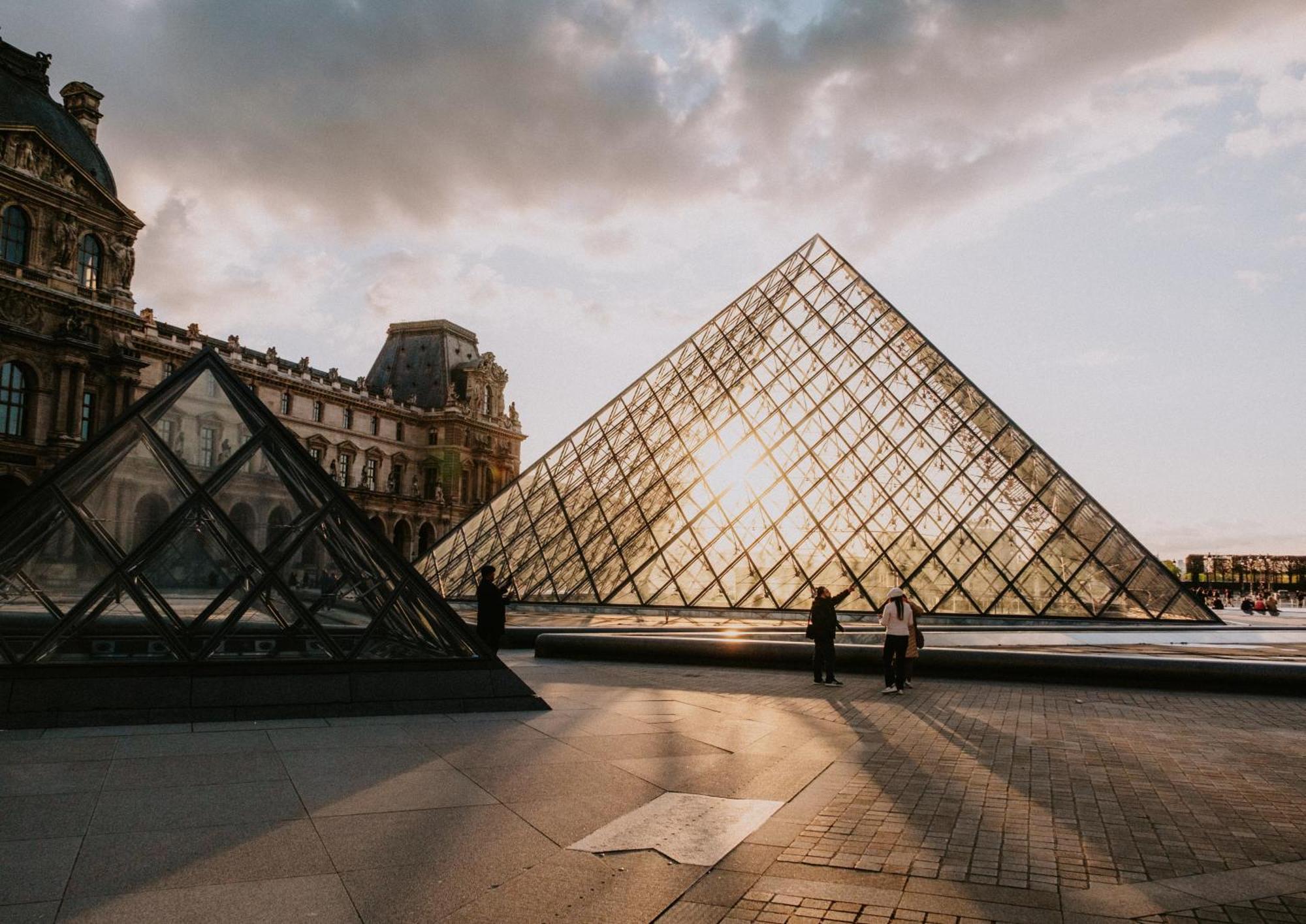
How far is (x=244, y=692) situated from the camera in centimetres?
698

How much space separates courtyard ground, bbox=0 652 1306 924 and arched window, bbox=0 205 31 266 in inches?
1564

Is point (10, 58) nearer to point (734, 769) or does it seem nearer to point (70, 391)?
point (70, 391)

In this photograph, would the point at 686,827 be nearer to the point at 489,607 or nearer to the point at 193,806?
the point at 193,806

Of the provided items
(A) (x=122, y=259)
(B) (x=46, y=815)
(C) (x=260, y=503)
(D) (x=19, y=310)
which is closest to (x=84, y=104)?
(A) (x=122, y=259)

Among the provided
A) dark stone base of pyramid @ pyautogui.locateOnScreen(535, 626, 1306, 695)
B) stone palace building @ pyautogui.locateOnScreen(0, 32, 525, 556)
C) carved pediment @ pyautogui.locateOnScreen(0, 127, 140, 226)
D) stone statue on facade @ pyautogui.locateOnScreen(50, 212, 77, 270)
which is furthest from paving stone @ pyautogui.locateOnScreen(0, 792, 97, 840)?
stone statue on facade @ pyautogui.locateOnScreen(50, 212, 77, 270)

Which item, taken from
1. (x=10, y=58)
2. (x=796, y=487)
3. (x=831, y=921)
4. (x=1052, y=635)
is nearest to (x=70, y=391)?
(x=10, y=58)

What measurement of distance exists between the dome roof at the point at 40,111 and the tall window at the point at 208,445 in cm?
3817

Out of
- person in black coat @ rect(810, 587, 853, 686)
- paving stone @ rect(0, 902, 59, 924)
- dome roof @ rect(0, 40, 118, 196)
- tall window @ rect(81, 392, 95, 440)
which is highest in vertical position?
dome roof @ rect(0, 40, 118, 196)

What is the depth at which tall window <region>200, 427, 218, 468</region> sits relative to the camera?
7887mm

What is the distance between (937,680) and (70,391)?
40.9m

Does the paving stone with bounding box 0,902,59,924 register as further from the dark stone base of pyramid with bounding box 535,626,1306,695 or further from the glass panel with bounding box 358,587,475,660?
the dark stone base of pyramid with bounding box 535,626,1306,695

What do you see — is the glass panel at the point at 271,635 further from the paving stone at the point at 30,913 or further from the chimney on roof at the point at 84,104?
the chimney on roof at the point at 84,104

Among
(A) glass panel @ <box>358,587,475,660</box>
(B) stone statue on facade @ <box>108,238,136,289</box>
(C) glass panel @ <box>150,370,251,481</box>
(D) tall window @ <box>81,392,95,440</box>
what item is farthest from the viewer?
(B) stone statue on facade @ <box>108,238,136,289</box>

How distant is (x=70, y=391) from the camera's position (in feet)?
128
